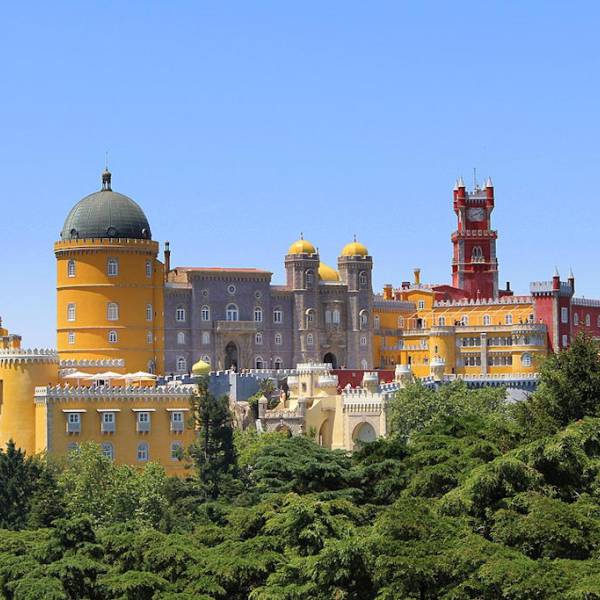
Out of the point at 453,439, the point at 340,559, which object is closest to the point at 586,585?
the point at 340,559

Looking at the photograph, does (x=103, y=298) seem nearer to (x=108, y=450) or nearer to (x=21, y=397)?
(x=21, y=397)

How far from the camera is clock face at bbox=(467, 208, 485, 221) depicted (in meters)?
130

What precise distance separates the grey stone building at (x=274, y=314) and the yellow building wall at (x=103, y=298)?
268cm

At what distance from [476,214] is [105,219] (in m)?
33.9

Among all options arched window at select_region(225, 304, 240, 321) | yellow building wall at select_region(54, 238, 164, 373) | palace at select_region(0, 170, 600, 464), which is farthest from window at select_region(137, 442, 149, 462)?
arched window at select_region(225, 304, 240, 321)

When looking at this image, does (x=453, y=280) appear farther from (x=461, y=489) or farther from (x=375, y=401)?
(x=461, y=489)

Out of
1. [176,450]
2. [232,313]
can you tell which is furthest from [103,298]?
[176,450]

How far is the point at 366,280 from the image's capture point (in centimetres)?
11662

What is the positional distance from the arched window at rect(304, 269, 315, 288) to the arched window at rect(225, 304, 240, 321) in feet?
16.6

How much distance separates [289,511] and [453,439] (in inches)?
384

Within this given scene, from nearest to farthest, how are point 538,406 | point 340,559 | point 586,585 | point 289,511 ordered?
point 586,585, point 340,559, point 289,511, point 538,406

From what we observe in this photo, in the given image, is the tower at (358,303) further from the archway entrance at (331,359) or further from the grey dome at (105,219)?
the grey dome at (105,219)

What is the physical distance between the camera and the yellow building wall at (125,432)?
3570 inches

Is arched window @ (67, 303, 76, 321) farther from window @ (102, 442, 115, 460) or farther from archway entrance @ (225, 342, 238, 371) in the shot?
window @ (102, 442, 115, 460)
